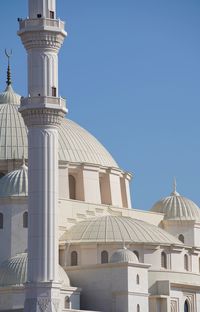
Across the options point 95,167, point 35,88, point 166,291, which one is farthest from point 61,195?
point 35,88

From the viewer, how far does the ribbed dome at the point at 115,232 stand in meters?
81.2

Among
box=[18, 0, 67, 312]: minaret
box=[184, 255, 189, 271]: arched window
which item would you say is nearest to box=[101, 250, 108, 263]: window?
box=[184, 255, 189, 271]: arched window

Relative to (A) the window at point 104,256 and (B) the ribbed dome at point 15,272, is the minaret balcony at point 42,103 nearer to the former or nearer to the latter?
(B) the ribbed dome at point 15,272

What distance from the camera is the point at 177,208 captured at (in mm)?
90688

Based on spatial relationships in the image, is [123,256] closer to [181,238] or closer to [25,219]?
[25,219]

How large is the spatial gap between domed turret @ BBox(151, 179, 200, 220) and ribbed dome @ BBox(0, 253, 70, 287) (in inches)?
580

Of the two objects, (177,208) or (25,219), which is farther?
(177,208)

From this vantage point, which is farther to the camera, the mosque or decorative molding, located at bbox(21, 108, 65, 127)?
decorative molding, located at bbox(21, 108, 65, 127)

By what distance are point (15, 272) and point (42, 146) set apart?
8488mm

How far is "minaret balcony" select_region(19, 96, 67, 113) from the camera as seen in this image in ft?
229

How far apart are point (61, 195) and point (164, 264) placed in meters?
6.80

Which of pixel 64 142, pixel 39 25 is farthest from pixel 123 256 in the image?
pixel 39 25

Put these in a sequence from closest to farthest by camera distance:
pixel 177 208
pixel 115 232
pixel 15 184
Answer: pixel 15 184
pixel 115 232
pixel 177 208

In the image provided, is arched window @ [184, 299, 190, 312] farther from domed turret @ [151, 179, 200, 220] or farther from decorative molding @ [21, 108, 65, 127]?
decorative molding @ [21, 108, 65, 127]
